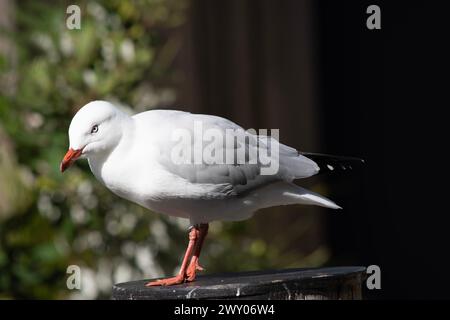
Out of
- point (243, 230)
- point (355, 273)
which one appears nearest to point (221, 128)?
point (355, 273)

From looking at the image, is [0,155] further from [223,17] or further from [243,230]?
[223,17]

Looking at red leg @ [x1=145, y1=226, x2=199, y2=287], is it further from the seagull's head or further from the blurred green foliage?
the blurred green foliage

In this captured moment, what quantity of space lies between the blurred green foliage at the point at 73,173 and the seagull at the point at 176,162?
43.5 inches

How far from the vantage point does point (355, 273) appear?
7.99 feet

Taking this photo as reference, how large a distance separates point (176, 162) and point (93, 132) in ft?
0.75

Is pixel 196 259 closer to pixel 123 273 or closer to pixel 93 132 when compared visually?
pixel 93 132

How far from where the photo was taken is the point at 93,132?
2.42 meters

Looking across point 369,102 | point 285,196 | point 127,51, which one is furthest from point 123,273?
point 369,102

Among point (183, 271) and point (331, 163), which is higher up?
point (331, 163)

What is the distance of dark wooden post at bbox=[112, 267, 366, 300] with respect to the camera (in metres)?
2.30

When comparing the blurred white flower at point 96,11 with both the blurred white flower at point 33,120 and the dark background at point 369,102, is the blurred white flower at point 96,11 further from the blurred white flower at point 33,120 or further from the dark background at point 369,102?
the dark background at point 369,102

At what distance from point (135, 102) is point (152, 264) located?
67 cm

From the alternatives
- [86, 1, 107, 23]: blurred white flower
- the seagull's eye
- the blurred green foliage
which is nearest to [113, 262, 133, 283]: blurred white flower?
the blurred green foliage

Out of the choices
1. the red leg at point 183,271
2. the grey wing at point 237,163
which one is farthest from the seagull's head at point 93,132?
the red leg at point 183,271
